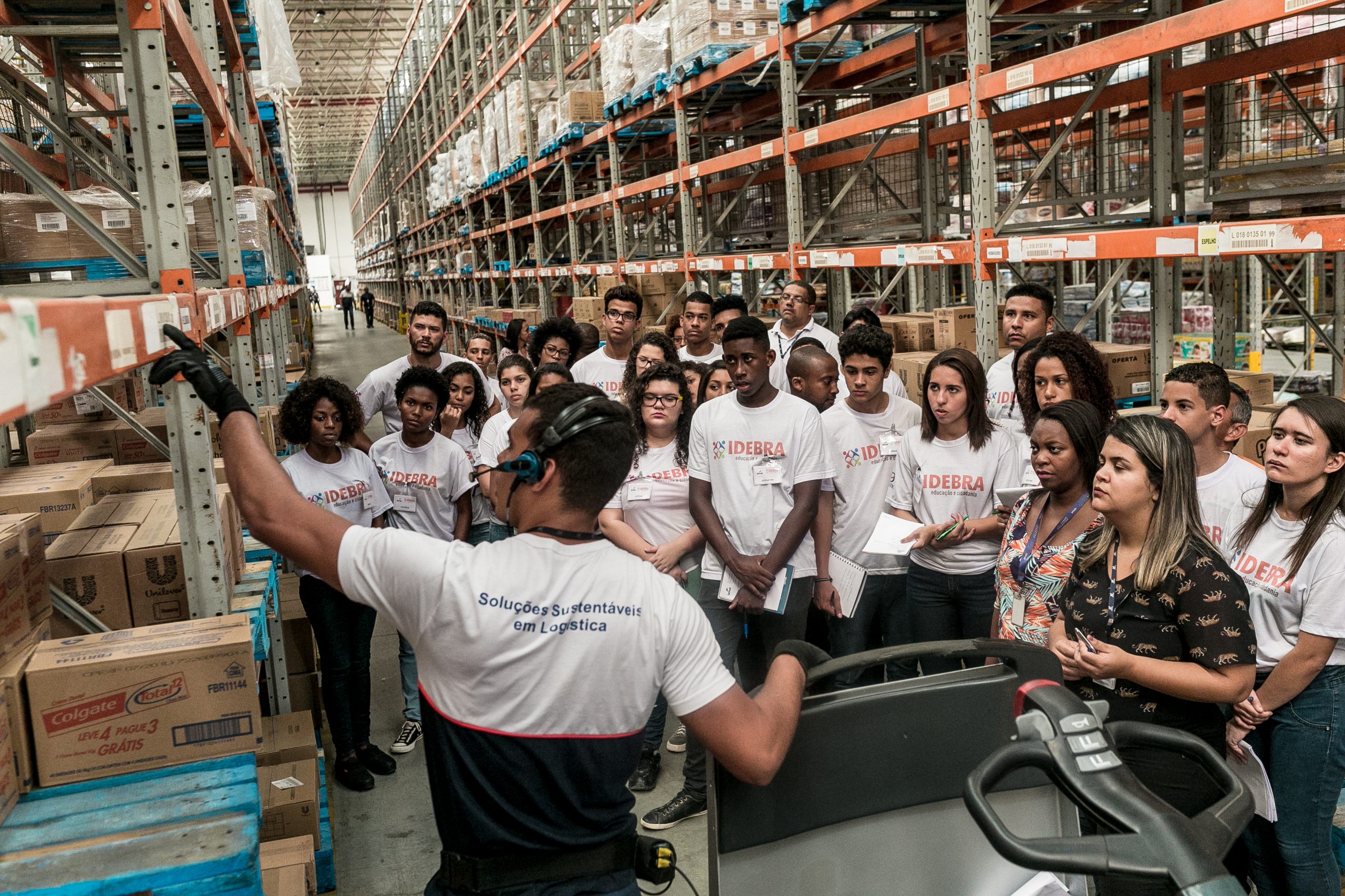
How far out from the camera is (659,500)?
4.04 meters

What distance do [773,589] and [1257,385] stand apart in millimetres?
3030

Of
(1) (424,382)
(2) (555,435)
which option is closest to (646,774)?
(1) (424,382)

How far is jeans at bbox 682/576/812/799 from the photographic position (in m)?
3.80

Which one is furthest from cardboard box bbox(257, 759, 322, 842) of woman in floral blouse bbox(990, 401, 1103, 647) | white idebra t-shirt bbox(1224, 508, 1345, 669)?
white idebra t-shirt bbox(1224, 508, 1345, 669)

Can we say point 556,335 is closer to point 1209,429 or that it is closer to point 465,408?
point 465,408

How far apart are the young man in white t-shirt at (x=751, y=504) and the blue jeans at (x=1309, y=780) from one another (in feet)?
5.17

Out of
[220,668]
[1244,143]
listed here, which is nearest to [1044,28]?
[1244,143]

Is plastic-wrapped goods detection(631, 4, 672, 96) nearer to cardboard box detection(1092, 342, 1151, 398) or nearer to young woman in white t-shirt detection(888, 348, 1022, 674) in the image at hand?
cardboard box detection(1092, 342, 1151, 398)

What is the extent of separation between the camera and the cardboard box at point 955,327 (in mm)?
6520

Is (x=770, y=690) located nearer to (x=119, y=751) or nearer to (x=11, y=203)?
(x=119, y=751)

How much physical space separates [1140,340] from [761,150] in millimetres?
5997

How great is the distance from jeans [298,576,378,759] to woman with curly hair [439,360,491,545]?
1055mm

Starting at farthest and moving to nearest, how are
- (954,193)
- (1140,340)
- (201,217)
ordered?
(1140,340)
(954,193)
(201,217)

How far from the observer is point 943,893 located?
6.35ft
